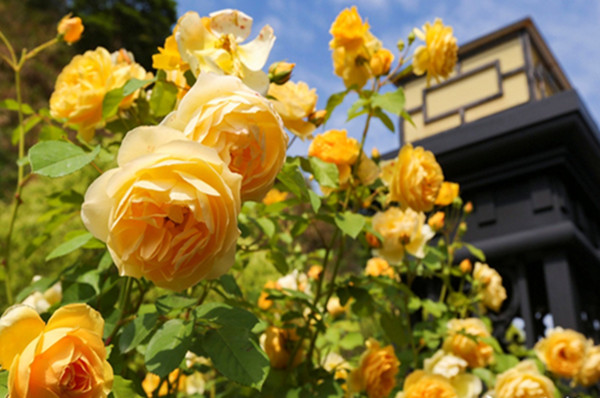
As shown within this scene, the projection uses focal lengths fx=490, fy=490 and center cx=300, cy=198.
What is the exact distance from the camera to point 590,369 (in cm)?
122

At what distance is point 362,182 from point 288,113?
9.7 inches

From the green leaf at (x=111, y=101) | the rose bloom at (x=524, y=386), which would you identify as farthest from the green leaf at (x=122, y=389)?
the rose bloom at (x=524, y=386)

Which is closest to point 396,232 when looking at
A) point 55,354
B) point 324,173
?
point 324,173

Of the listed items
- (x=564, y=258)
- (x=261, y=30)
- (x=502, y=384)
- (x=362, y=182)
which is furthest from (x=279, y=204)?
(x=564, y=258)

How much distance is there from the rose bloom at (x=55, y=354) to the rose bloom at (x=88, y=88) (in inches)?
13.0

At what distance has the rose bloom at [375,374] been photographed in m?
0.83

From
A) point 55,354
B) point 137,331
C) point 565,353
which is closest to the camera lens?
point 55,354

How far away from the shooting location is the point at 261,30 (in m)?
0.53

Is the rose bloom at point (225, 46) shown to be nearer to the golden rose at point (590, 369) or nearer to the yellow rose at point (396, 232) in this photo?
the yellow rose at point (396, 232)

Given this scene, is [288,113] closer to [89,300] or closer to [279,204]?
[279,204]

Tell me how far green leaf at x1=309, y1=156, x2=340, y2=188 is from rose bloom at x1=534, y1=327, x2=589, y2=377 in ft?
A: 2.72

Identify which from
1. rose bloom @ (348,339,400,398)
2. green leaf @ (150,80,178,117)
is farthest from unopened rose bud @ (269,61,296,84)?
rose bloom @ (348,339,400,398)

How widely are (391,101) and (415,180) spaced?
0.13 meters

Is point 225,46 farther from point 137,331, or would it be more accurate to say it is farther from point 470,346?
point 470,346
